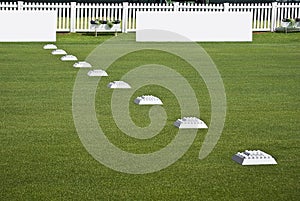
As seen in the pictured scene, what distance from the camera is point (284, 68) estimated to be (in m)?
18.7

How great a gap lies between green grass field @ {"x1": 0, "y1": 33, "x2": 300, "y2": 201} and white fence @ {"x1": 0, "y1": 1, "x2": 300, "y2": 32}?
13.5m

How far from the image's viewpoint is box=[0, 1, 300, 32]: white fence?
30.6 metres

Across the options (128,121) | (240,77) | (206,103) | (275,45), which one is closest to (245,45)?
(275,45)

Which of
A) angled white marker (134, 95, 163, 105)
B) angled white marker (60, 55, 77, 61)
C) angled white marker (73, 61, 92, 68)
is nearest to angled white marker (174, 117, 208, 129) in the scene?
angled white marker (134, 95, 163, 105)

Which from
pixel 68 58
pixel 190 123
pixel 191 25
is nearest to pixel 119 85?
pixel 190 123

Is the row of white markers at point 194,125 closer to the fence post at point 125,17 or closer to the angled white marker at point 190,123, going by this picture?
the angled white marker at point 190,123

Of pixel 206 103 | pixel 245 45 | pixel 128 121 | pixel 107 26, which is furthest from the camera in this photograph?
pixel 107 26

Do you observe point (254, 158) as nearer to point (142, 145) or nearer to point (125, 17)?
point (142, 145)

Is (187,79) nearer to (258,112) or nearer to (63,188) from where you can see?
(258,112)

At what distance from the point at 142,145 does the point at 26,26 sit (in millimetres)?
17750

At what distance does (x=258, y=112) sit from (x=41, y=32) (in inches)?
619

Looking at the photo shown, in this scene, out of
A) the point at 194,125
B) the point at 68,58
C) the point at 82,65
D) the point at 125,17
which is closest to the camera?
the point at 194,125

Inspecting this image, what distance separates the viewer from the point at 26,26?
26.3 metres

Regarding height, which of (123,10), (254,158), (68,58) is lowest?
(68,58)
